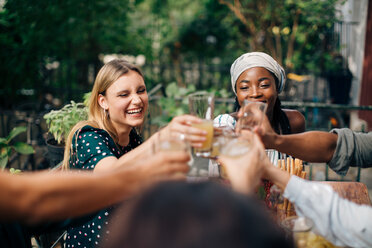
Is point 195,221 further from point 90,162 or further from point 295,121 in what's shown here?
point 295,121

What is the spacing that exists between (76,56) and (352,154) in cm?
906

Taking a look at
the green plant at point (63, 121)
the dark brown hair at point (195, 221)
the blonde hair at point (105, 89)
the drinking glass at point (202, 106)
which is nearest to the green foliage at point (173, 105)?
the green plant at point (63, 121)

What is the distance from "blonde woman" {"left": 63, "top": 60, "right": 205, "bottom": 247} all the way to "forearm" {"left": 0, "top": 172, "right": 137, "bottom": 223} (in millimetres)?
649

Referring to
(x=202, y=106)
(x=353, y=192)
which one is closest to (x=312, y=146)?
(x=353, y=192)

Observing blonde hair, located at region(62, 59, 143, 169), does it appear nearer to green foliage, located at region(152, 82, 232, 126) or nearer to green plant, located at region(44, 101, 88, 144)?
green plant, located at region(44, 101, 88, 144)

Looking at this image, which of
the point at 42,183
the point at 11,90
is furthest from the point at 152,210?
the point at 11,90

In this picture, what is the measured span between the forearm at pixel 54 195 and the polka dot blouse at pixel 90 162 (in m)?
0.82

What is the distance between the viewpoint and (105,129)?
240cm

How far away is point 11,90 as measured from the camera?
24.6ft

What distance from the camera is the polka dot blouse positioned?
6.53 feet

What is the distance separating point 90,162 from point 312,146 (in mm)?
1366

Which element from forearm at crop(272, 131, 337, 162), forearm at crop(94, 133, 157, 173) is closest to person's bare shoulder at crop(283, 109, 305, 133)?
forearm at crop(272, 131, 337, 162)

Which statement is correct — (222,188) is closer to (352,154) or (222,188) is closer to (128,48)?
(352,154)

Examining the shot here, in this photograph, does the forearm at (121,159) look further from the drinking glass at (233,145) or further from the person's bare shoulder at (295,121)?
the person's bare shoulder at (295,121)
